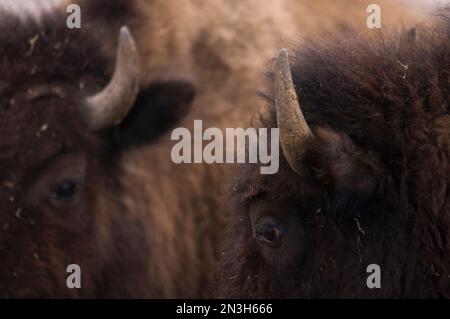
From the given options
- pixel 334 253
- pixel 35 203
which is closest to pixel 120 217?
pixel 35 203

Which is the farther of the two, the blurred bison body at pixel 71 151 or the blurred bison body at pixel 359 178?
the blurred bison body at pixel 71 151

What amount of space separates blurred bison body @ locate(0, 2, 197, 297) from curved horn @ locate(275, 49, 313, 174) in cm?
176

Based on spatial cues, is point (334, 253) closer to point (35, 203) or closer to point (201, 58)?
point (35, 203)

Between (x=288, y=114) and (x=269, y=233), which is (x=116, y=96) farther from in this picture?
(x=288, y=114)

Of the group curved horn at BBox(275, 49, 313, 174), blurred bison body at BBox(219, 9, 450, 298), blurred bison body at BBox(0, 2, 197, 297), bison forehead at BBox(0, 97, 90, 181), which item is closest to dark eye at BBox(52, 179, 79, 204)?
blurred bison body at BBox(0, 2, 197, 297)

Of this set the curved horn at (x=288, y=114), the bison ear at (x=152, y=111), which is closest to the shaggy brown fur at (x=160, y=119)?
the bison ear at (x=152, y=111)

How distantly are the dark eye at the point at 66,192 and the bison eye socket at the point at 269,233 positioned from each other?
161 centimetres

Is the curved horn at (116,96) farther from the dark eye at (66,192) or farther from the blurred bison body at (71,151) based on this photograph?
the dark eye at (66,192)

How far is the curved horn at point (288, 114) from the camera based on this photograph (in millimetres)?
3029

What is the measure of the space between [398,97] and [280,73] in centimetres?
44

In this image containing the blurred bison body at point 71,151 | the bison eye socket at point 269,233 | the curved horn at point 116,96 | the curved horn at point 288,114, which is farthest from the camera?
the curved horn at point 116,96

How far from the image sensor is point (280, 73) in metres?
3.05

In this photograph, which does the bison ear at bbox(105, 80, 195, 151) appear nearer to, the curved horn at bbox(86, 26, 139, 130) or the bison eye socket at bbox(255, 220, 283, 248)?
the curved horn at bbox(86, 26, 139, 130)
